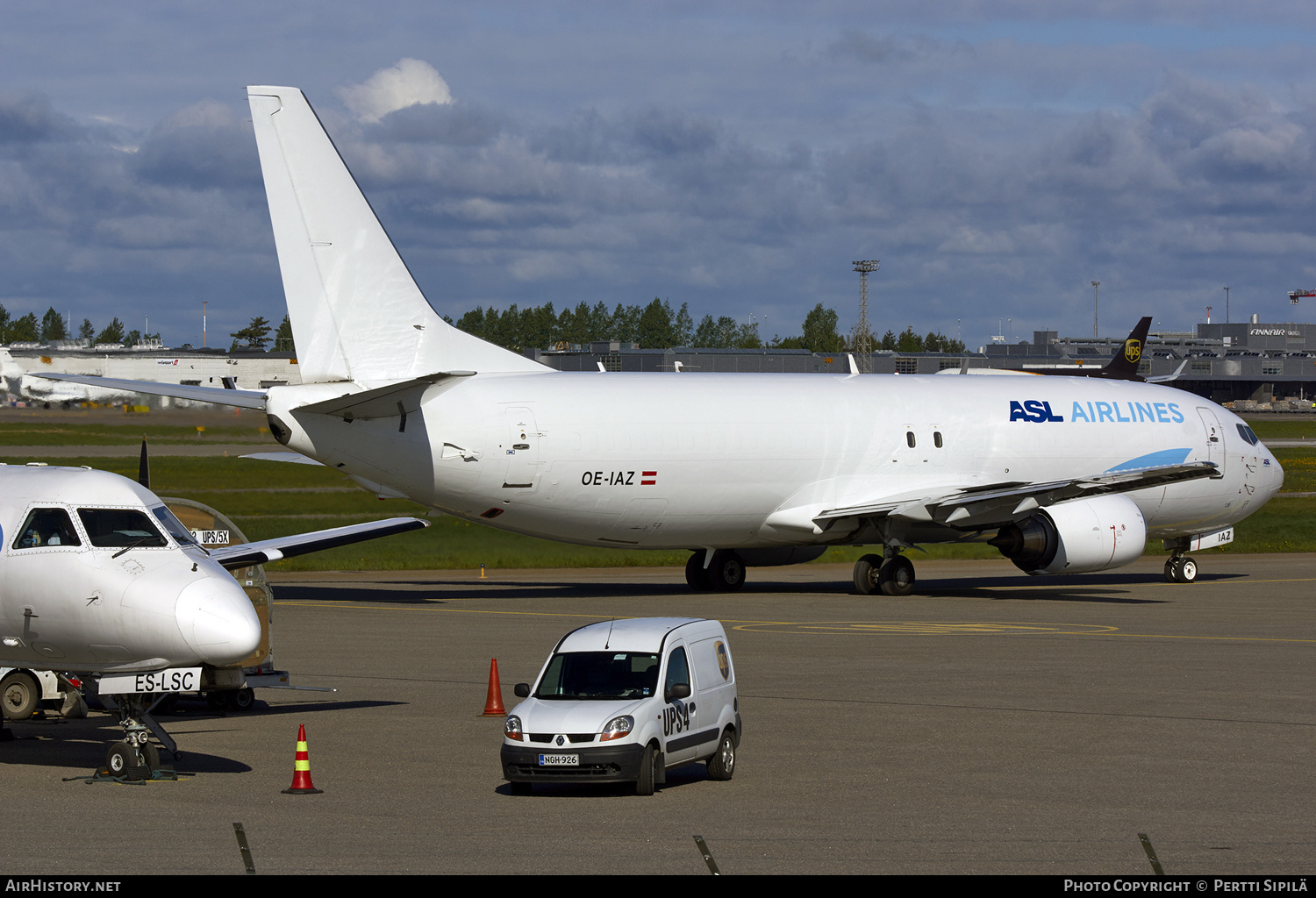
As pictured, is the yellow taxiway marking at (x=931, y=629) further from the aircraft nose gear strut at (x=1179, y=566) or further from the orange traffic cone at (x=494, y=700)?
the aircraft nose gear strut at (x=1179, y=566)

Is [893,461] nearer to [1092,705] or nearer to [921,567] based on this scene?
[921,567]

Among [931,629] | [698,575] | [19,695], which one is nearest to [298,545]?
[19,695]

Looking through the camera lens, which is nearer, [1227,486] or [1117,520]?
[1117,520]

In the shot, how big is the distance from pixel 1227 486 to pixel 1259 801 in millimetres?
30349

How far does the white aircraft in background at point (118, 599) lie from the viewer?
55.3 feet

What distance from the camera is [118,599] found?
17.0m

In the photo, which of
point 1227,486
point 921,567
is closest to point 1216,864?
point 1227,486

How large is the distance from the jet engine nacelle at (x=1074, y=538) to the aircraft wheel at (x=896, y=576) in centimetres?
260

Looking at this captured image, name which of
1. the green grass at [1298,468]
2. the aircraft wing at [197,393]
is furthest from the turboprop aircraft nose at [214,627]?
the green grass at [1298,468]

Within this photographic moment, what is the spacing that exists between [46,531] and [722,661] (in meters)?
8.31

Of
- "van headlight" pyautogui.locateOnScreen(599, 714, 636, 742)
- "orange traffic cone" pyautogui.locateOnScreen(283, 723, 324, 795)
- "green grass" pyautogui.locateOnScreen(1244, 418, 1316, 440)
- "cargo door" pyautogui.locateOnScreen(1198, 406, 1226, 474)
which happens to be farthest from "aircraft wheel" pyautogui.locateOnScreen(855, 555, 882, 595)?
"green grass" pyautogui.locateOnScreen(1244, 418, 1316, 440)

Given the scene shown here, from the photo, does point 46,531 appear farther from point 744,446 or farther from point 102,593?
point 744,446

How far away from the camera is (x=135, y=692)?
17094mm

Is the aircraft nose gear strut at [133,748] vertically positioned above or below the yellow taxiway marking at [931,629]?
above
